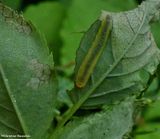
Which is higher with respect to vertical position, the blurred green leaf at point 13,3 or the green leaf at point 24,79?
the green leaf at point 24,79

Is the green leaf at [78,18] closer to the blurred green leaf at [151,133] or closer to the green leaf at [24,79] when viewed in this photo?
the blurred green leaf at [151,133]

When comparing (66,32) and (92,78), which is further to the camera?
(66,32)

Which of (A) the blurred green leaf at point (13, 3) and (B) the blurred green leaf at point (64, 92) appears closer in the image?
(B) the blurred green leaf at point (64, 92)

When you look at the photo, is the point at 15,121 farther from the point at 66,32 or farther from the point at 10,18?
the point at 66,32

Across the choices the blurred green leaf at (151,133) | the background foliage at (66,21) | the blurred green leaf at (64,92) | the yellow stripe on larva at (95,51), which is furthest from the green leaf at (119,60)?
the background foliage at (66,21)

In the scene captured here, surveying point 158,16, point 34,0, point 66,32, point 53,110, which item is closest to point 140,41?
point 158,16

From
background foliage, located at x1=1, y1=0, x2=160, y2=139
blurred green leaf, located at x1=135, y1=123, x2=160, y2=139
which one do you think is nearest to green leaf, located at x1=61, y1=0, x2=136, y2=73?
background foliage, located at x1=1, y1=0, x2=160, y2=139

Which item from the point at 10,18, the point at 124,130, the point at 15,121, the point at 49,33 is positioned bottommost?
the point at 49,33
